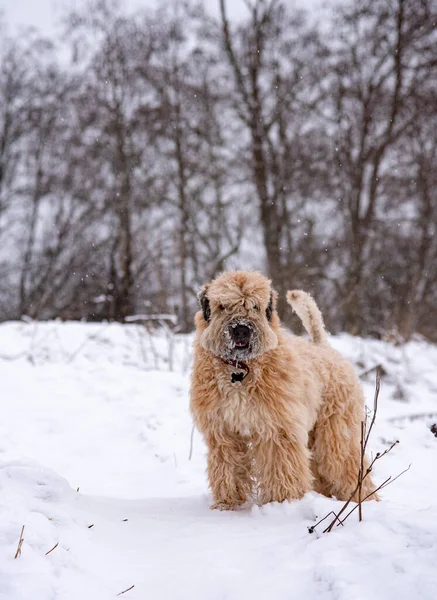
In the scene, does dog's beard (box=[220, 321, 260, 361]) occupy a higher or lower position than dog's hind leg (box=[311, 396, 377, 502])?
higher

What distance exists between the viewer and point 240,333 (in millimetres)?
3715

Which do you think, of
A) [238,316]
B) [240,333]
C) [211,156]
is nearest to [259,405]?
[240,333]

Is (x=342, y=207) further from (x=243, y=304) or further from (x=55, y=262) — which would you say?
(x=243, y=304)

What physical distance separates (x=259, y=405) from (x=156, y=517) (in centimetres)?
113

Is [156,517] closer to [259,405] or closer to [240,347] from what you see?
[259,405]

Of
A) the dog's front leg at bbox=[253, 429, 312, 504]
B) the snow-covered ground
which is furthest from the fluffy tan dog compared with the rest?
the snow-covered ground

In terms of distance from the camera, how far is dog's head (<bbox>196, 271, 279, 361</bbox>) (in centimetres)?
374

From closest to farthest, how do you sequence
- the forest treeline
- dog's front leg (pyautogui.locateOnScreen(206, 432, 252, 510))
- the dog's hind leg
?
dog's front leg (pyautogui.locateOnScreen(206, 432, 252, 510))
the dog's hind leg
the forest treeline

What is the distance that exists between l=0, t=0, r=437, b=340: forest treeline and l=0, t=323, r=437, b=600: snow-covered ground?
697cm

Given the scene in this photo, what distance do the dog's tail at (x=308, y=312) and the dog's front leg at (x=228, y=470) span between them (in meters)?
1.44

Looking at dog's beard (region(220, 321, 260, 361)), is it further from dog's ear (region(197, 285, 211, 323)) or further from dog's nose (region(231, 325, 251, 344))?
dog's ear (region(197, 285, 211, 323))

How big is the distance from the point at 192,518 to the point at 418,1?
15.9 m

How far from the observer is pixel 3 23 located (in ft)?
59.5

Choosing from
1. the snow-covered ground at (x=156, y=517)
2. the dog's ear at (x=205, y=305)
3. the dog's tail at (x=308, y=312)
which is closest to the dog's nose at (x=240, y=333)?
the dog's ear at (x=205, y=305)
